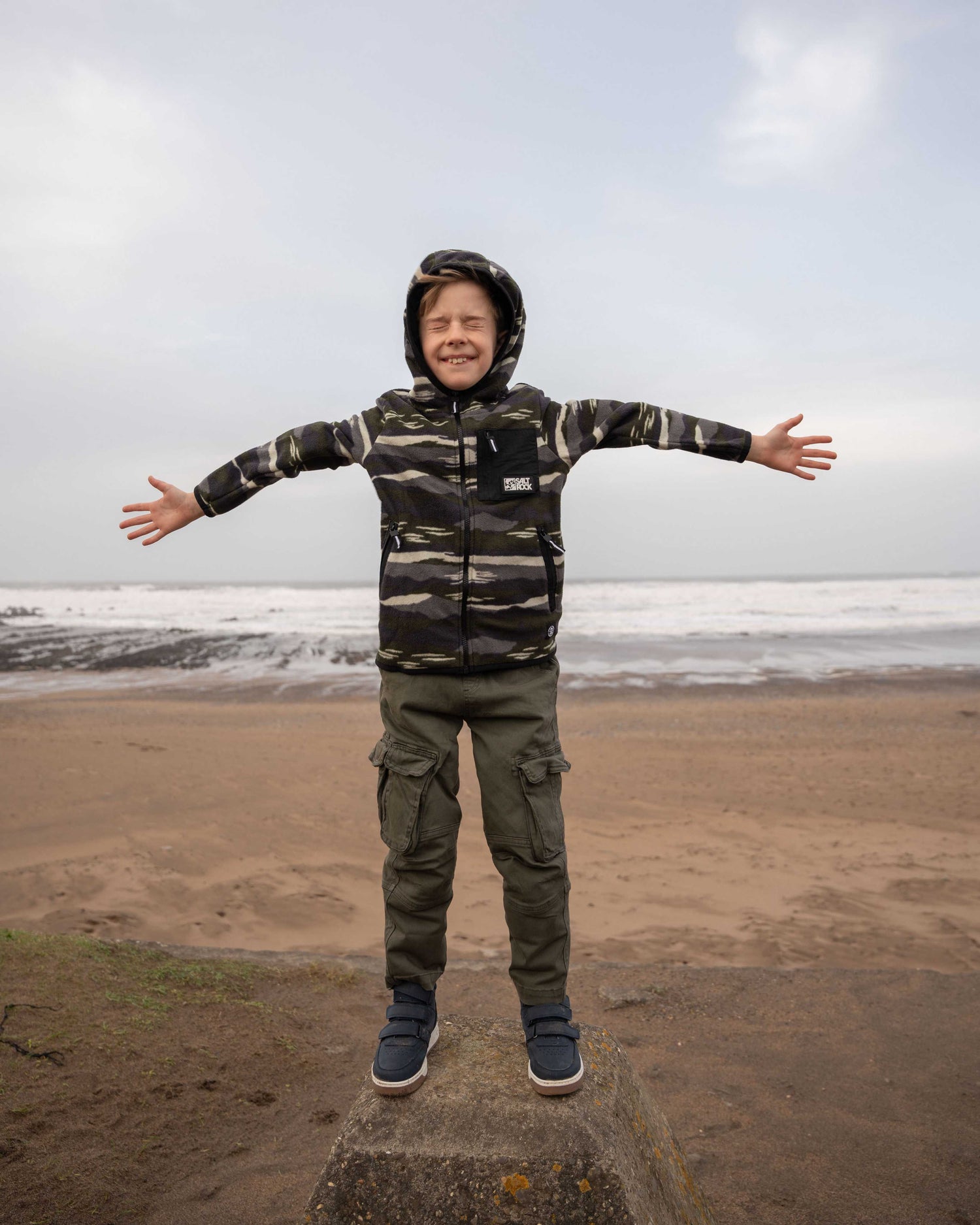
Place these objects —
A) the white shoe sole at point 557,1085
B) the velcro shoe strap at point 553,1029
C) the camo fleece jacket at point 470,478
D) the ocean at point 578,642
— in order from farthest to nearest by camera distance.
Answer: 1. the ocean at point 578,642
2. the camo fleece jacket at point 470,478
3. the velcro shoe strap at point 553,1029
4. the white shoe sole at point 557,1085

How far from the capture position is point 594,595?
50219mm

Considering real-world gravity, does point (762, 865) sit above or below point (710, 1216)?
below

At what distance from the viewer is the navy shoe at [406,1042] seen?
250cm

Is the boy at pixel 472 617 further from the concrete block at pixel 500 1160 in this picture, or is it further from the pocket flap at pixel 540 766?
the concrete block at pixel 500 1160

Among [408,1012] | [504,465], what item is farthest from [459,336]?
[408,1012]

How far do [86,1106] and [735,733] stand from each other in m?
10.8

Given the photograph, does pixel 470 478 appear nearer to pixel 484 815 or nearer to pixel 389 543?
pixel 389 543

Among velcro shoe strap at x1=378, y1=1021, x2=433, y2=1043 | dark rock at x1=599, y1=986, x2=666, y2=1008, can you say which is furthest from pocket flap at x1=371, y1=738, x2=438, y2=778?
dark rock at x1=599, y1=986, x2=666, y2=1008

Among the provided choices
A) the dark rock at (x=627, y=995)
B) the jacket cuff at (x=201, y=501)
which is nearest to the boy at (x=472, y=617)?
the jacket cuff at (x=201, y=501)

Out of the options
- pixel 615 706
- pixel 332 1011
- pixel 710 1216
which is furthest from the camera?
pixel 615 706

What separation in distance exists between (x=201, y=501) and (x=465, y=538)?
1.02 m

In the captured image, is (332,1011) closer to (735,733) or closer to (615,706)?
(735,733)

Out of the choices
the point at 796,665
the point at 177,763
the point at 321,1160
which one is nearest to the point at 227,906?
the point at 321,1160

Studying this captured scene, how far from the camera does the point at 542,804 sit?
267 cm
